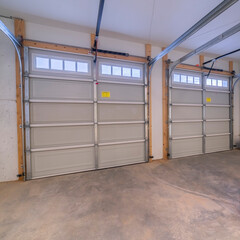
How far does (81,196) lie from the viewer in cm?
179

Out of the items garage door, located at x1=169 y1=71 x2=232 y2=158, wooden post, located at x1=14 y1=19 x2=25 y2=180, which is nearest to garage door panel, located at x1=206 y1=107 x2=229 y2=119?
garage door, located at x1=169 y1=71 x2=232 y2=158

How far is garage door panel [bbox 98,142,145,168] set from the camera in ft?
9.08

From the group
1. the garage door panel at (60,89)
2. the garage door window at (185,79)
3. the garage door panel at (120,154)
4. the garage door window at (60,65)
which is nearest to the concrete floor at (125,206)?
the garage door panel at (120,154)

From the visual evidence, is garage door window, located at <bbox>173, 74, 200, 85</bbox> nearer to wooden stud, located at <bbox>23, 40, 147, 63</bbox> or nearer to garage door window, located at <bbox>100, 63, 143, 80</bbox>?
garage door window, located at <bbox>100, 63, 143, 80</bbox>

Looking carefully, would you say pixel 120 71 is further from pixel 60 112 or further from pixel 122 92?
pixel 60 112

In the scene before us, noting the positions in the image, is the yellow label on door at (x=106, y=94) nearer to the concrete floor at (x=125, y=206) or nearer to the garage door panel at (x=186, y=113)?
the concrete floor at (x=125, y=206)

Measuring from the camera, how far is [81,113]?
8.56ft

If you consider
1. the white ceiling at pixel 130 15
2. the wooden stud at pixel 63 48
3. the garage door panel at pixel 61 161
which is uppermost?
the white ceiling at pixel 130 15

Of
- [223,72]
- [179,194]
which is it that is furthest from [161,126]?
[223,72]

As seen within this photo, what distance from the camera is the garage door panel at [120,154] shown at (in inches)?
109

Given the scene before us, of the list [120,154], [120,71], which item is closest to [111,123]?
[120,154]

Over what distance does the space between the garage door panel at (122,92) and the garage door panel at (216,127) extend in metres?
2.43

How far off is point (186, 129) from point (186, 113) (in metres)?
0.46

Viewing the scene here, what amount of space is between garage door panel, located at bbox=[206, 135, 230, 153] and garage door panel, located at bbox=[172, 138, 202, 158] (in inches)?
14.8
